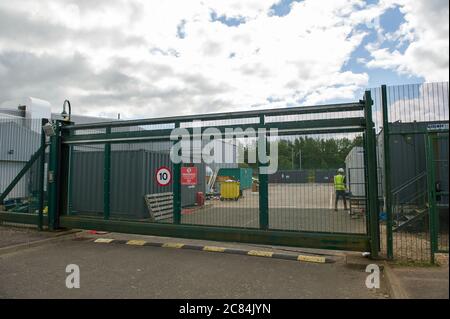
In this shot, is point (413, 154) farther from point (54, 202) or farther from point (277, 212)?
point (54, 202)

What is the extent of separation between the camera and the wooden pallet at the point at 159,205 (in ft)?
38.3

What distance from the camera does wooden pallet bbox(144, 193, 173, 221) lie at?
1167cm

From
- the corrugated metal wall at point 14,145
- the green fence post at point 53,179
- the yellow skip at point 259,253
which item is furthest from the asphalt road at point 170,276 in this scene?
the corrugated metal wall at point 14,145

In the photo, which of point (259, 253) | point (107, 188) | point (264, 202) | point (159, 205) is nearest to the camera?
point (264, 202)

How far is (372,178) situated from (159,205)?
25.2ft

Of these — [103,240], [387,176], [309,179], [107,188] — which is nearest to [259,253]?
[309,179]

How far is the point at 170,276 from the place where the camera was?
18.6 ft

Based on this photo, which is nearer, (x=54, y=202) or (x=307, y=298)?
(x=307, y=298)

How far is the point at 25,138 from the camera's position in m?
17.8

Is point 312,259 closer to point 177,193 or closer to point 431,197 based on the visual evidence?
point 431,197

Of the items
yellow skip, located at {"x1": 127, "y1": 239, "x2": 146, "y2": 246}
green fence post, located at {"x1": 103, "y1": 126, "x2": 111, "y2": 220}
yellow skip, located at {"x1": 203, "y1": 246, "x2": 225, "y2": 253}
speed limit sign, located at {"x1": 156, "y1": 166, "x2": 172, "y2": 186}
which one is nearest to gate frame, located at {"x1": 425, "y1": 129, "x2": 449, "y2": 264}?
yellow skip, located at {"x1": 203, "y1": 246, "x2": 225, "y2": 253}
